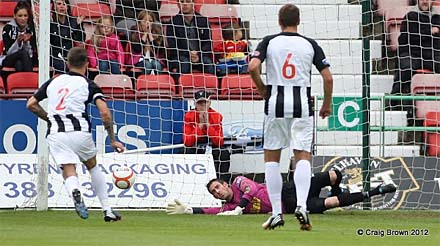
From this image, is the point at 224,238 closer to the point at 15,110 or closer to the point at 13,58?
the point at 15,110

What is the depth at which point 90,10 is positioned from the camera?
17938mm

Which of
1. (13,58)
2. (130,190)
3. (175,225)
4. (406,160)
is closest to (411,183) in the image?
(406,160)

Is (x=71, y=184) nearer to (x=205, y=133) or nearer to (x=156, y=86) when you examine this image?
(x=205, y=133)

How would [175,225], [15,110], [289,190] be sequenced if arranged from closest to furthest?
[175,225] → [289,190] → [15,110]

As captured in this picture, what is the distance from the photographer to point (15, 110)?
16297 millimetres

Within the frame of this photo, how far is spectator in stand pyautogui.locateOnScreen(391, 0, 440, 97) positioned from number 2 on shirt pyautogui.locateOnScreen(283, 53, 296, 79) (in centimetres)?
706

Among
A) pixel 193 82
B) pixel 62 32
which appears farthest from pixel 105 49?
pixel 193 82

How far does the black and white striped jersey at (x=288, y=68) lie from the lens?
10.7m

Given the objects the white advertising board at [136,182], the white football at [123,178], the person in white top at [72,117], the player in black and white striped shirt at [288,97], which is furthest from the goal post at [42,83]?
the player in black and white striped shirt at [288,97]

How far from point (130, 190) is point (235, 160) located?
2.19m

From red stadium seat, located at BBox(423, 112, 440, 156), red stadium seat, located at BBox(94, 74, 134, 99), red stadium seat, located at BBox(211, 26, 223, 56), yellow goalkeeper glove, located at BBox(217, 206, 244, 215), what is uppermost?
red stadium seat, located at BBox(211, 26, 223, 56)

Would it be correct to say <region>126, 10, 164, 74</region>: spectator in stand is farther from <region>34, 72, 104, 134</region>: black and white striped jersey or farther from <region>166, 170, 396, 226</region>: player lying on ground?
<region>34, 72, 104, 134</region>: black and white striped jersey

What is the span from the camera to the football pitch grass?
365 inches

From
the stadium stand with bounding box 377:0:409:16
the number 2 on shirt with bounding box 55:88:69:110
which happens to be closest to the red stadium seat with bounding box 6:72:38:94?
the stadium stand with bounding box 377:0:409:16
